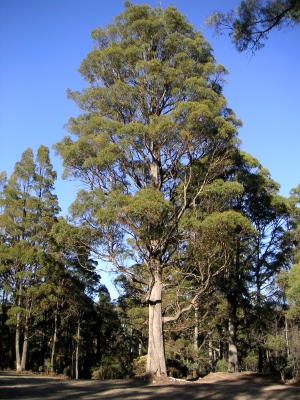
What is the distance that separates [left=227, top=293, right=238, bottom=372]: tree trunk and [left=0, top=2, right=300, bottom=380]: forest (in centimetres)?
5

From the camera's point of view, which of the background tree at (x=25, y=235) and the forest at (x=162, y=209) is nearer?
the forest at (x=162, y=209)

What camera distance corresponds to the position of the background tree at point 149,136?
1074cm

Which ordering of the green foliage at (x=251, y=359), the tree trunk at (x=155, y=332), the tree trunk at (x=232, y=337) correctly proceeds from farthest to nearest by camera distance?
the green foliage at (x=251, y=359)
the tree trunk at (x=232, y=337)
the tree trunk at (x=155, y=332)

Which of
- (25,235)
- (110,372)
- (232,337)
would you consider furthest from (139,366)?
(25,235)

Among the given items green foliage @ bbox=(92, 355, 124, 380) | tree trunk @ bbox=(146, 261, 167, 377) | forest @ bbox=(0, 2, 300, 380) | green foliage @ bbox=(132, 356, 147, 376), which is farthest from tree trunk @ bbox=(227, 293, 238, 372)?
tree trunk @ bbox=(146, 261, 167, 377)

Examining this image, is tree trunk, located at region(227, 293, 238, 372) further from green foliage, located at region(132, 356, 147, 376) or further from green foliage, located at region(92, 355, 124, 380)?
green foliage, located at region(92, 355, 124, 380)

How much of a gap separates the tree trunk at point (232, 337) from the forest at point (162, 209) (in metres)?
0.05

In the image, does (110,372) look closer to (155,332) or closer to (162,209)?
(155,332)

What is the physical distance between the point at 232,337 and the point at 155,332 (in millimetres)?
7392

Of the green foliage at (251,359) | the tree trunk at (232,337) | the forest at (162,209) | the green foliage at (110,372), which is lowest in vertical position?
the green foliage at (251,359)

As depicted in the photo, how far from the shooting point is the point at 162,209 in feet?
33.7

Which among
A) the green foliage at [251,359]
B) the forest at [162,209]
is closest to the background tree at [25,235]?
the forest at [162,209]

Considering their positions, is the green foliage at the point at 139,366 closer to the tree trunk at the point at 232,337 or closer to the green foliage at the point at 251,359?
the tree trunk at the point at 232,337

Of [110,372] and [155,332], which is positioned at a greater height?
[155,332]
